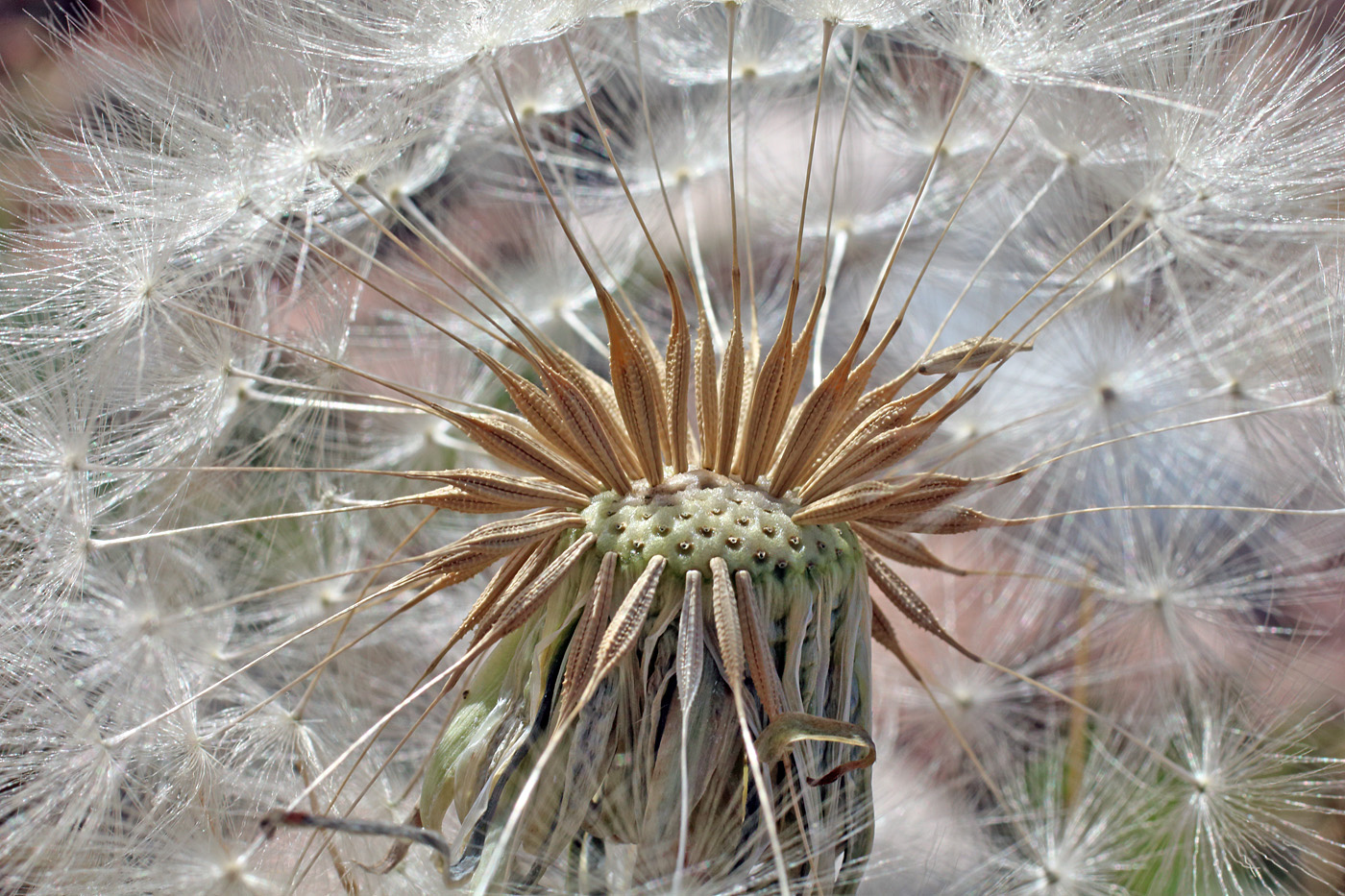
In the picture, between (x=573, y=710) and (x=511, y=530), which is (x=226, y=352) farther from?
(x=573, y=710)

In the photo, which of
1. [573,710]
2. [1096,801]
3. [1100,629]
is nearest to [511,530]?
[573,710]

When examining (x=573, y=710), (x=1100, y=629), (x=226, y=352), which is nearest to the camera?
(x=573, y=710)

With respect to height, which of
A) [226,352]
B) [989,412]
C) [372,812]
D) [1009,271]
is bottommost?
→ [372,812]

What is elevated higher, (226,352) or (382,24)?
(382,24)

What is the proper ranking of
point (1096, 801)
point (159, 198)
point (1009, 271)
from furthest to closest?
1. point (1009, 271)
2. point (1096, 801)
3. point (159, 198)
